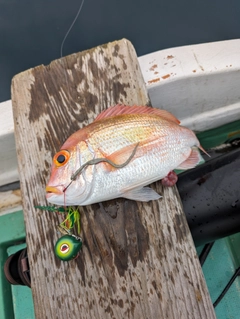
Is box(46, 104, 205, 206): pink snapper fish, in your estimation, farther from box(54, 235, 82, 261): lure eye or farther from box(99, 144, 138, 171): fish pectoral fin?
box(54, 235, 82, 261): lure eye

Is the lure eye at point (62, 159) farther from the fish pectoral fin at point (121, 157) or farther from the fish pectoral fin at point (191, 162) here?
the fish pectoral fin at point (191, 162)

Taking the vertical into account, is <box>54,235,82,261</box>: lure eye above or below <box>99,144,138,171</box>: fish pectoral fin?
below

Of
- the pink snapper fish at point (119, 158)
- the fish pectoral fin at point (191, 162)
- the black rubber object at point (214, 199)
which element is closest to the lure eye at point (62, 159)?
the pink snapper fish at point (119, 158)

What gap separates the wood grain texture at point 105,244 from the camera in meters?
1.38

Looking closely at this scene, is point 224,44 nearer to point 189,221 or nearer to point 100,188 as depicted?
point 189,221

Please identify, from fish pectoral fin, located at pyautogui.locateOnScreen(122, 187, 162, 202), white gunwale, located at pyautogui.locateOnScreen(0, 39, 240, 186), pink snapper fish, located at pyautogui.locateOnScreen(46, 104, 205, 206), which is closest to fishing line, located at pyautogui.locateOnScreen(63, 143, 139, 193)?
pink snapper fish, located at pyautogui.locateOnScreen(46, 104, 205, 206)

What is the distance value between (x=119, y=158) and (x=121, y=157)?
1cm

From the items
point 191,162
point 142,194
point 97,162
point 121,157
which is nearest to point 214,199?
point 191,162

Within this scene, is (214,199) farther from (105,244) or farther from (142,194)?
(105,244)

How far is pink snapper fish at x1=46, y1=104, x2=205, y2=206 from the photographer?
1.35 m

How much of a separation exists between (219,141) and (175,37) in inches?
63.3

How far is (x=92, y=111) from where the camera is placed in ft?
5.66

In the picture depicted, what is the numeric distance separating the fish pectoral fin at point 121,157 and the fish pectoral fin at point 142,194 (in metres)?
0.16

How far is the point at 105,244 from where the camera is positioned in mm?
1469
